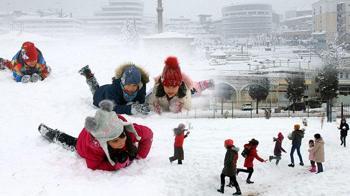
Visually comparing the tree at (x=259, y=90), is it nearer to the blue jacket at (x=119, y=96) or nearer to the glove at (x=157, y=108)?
the glove at (x=157, y=108)

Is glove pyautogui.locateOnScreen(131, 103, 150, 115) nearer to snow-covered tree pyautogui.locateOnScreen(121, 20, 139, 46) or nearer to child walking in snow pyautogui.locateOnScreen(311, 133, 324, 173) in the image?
child walking in snow pyautogui.locateOnScreen(311, 133, 324, 173)

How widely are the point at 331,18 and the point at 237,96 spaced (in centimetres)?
6760

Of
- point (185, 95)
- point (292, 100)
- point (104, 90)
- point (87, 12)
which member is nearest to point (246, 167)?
point (185, 95)

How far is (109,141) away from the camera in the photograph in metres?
9.24

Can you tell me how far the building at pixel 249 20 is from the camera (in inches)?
5679

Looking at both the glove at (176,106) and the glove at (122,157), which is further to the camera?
the glove at (176,106)

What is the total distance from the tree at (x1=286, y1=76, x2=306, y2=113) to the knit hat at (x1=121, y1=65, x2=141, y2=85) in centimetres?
3077

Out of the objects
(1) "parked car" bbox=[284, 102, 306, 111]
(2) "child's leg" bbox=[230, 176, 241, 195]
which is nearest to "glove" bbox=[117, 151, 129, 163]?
(2) "child's leg" bbox=[230, 176, 241, 195]

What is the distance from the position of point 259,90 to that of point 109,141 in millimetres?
33723

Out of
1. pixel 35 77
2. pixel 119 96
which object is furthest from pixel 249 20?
pixel 119 96

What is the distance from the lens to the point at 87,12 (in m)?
159

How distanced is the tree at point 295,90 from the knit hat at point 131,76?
101 ft

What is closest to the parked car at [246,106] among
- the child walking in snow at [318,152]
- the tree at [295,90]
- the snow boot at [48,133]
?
the tree at [295,90]

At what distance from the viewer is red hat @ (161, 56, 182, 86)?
12547 millimetres
